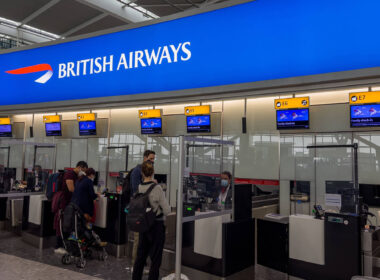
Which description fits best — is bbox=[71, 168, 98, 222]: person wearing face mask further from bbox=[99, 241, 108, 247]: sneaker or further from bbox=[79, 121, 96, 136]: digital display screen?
bbox=[79, 121, 96, 136]: digital display screen

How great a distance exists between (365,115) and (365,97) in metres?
0.30

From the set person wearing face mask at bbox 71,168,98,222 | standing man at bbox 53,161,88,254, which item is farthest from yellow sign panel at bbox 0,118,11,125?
person wearing face mask at bbox 71,168,98,222

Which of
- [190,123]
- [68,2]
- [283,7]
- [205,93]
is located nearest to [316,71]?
[283,7]

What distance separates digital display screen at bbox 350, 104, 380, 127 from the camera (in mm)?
5109

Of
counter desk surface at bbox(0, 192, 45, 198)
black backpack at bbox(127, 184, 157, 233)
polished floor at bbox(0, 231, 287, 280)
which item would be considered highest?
black backpack at bbox(127, 184, 157, 233)

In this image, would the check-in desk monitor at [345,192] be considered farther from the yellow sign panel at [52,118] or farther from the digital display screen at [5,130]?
the digital display screen at [5,130]

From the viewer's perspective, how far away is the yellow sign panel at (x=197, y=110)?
697cm

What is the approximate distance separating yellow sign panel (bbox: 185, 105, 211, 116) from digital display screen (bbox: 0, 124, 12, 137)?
5.85 meters

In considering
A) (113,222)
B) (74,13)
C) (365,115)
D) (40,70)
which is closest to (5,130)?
(40,70)

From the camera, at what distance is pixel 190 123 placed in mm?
7250

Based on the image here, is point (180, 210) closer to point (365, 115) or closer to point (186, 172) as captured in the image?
point (186, 172)

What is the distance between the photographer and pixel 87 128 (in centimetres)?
873

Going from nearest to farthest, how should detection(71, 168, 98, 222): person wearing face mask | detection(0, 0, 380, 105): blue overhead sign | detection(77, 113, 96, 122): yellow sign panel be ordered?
detection(0, 0, 380, 105): blue overhead sign
detection(71, 168, 98, 222): person wearing face mask
detection(77, 113, 96, 122): yellow sign panel

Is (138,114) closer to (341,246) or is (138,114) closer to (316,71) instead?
(316,71)
